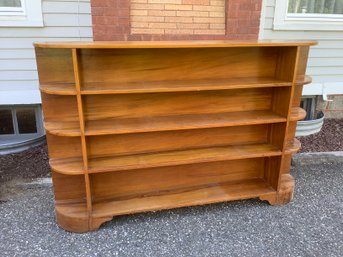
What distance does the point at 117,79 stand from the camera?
2.28 metres

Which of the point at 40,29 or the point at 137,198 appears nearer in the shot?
the point at 137,198

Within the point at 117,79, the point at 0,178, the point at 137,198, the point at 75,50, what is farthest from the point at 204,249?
the point at 0,178

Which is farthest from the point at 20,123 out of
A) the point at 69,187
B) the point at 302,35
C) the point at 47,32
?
the point at 302,35

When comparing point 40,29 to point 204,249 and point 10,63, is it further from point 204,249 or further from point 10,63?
point 204,249

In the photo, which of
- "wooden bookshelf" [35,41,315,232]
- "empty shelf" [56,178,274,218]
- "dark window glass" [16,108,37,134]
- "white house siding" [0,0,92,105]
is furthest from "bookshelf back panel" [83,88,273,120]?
"dark window glass" [16,108,37,134]

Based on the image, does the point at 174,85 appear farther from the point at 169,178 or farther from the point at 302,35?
the point at 302,35

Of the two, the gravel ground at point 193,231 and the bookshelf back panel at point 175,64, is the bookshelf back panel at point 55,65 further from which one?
the gravel ground at point 193,231

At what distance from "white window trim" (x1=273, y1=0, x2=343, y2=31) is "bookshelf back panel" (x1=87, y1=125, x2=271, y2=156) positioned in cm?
207

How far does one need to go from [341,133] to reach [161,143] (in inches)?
117

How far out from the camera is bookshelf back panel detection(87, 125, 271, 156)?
2410 mm

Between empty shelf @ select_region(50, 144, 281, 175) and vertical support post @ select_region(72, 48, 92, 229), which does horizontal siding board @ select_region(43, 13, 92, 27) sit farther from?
empty shelf @ select_region(50, 144, 281, 175)

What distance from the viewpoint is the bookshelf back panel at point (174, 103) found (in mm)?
2309

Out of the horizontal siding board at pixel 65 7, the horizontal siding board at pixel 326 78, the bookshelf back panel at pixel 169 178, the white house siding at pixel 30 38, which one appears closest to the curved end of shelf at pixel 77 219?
the bookshelf back panel at pixel 169 178

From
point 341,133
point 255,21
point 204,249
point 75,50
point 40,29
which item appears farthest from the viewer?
point 341,133
